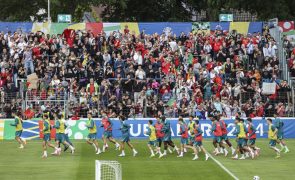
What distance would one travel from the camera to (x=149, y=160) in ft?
117

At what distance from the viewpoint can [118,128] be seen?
146 feet

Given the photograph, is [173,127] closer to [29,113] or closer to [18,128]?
[29,113]

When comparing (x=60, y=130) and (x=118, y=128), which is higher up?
(x=60, y=130)

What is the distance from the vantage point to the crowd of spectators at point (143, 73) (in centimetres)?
4766

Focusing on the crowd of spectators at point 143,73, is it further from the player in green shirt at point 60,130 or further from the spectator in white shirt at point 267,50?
the player in green shirt at point 60,130

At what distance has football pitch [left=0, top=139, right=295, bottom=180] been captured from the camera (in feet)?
99.6

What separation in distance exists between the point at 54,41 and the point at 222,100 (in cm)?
1188

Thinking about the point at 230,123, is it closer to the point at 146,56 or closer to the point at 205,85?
the point at 205,85

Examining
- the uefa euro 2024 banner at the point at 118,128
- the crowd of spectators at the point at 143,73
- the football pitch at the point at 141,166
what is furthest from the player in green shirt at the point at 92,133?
the crowd of spectators at the point at 143,73

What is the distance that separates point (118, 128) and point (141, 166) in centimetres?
1123

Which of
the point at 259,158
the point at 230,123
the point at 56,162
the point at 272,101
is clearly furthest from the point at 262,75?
the point at 56,162

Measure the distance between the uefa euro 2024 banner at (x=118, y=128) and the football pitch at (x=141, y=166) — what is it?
4.26 metres

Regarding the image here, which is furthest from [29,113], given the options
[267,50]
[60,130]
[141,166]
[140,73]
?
[267,50]

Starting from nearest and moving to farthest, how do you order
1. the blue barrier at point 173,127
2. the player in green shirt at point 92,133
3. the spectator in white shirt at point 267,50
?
the player in green shirt at point 92,133, the blue barrier at point 173,127, the spectator in white shirt at point 267,50
